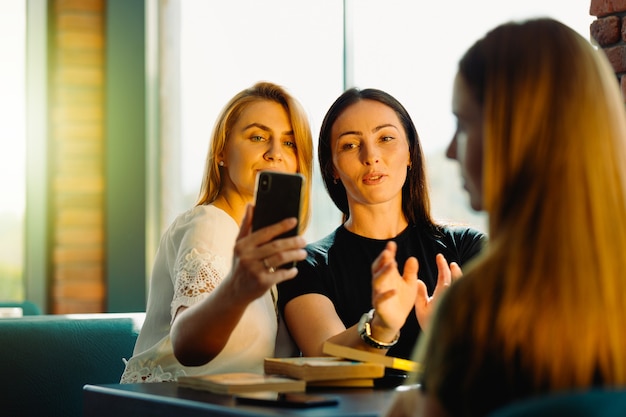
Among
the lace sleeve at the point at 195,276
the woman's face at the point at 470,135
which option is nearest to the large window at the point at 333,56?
the lace sleeve at the point at 195,276

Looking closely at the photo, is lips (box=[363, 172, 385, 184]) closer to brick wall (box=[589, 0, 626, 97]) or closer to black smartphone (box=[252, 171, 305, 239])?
brick wall (box=[589, 0, 626, 97])

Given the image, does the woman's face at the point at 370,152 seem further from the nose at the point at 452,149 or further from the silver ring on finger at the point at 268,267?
the nose at the point at 452,149

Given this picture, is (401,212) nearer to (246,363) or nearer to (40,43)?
(246,363)

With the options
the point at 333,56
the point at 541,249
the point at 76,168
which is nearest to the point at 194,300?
the point at 541,249

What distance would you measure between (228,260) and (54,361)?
0.79 metres

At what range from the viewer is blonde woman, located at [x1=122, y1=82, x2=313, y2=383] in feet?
5.25

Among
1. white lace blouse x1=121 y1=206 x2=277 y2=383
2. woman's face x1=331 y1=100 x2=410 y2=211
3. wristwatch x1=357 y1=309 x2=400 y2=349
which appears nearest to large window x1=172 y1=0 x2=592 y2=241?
woman's face x1=331 y1=100 x2=410 y2=211

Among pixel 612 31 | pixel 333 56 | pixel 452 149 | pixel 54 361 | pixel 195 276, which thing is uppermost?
pixel 333 56

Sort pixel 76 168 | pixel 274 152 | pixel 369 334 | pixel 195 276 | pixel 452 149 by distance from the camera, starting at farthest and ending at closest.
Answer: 1. pixel 76 168
2. pixel 274 152
3. pixel 195 276
4. pixel 369 334
5. pixel 452 149

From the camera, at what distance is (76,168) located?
4.85 m

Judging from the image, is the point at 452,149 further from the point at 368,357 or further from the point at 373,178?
the point at 373,178

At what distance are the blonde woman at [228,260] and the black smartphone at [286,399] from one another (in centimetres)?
25

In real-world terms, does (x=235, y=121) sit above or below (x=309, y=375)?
above

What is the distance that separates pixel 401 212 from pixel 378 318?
0.79 m
